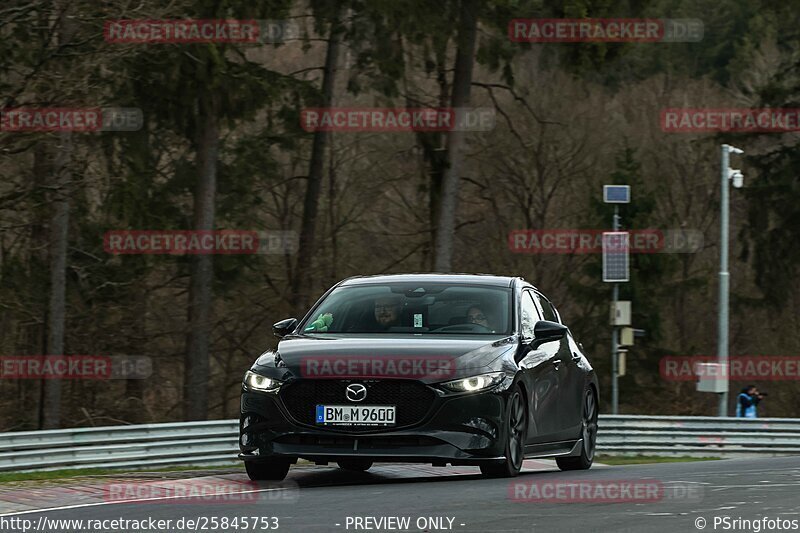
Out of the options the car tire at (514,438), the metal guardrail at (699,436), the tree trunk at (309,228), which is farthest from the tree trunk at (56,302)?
the car tire at (514,438)

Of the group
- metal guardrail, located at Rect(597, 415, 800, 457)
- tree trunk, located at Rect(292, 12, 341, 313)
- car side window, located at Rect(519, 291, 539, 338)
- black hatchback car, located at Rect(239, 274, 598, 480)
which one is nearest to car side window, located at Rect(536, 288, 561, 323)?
car side window, located at Rect(519, 291, 539, 338)

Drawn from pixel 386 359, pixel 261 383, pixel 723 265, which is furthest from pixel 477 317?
pixel 723 265

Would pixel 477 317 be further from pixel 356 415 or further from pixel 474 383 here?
pixel 356 415

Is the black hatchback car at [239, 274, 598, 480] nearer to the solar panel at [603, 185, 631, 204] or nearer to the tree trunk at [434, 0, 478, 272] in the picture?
the solar panel at [603, 185, 631, 204]

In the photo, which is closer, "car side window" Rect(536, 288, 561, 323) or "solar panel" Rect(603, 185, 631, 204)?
"car side window" Rect(536, 288, 561, 323)

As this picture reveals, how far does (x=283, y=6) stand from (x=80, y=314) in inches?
325

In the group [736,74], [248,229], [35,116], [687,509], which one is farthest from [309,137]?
[687,509]

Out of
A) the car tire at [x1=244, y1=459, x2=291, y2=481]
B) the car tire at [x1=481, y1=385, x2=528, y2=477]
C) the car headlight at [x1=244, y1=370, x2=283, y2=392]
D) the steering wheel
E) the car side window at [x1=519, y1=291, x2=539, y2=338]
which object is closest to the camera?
the car headlight at [x1=244, y1=370, x2=283, y2=392]

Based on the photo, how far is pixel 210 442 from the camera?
18.7 m

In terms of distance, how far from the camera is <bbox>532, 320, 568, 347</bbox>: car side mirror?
507 inches

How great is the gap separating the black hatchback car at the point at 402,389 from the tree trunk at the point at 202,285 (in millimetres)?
20071

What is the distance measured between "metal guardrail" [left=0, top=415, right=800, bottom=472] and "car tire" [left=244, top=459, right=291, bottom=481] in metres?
4.23

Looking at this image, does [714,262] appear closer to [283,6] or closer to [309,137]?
[309,137]

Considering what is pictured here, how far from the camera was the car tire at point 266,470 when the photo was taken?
12102mm
